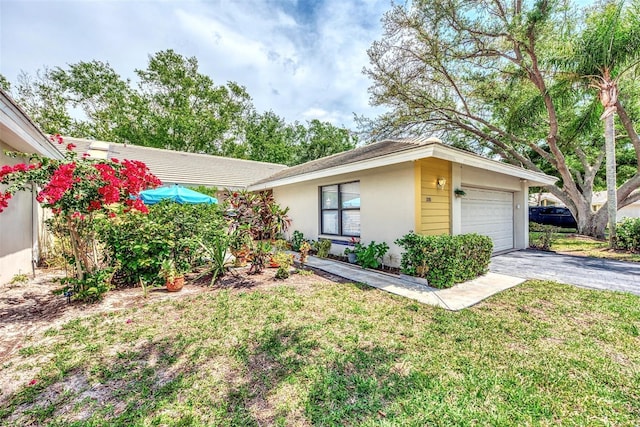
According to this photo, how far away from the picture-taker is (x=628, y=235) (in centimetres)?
891

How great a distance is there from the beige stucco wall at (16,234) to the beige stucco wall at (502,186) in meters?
10.1

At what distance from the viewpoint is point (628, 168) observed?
17.8 metres

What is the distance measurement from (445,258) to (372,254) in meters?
1.94

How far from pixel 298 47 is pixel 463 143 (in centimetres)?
1147

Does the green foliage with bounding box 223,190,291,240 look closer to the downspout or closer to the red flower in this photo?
the red flower

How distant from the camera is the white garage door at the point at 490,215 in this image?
805 centimetres

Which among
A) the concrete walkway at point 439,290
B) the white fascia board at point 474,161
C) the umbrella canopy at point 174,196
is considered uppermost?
the white fascia board at point 474,161

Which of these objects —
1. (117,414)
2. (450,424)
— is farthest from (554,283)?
(117,414)

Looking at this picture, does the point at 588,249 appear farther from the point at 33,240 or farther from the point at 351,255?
the point at 33,240

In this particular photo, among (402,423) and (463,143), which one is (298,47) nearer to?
(463,143)

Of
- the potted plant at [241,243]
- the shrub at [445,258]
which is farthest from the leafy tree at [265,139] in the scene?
the shrub at [445,258]

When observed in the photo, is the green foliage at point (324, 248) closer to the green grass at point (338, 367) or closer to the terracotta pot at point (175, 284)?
the green grass at point (338, 367)

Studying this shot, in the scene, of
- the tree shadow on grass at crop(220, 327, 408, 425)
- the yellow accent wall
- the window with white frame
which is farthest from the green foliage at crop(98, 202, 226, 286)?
the yellow accent wall

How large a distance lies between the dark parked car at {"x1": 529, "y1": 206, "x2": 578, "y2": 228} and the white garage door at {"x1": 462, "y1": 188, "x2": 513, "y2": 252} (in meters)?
12.0
